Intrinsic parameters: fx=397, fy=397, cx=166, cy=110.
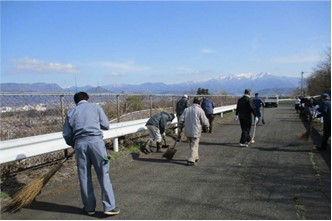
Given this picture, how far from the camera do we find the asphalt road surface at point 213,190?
6062mm

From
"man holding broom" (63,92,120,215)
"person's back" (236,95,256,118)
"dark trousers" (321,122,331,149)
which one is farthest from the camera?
"person's back" (236,95,256,118)

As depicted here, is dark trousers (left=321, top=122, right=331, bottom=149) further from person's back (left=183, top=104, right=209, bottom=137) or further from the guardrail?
the guardrail

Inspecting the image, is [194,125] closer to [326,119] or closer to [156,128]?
[156,128]

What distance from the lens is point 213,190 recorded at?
7367 mm

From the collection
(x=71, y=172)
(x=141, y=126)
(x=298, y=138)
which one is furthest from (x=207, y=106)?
(x=71, y=172)

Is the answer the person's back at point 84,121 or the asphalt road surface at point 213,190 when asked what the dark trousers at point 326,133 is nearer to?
the asphalt road surface at point 213,190

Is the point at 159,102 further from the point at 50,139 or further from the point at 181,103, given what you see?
the point at 50,139

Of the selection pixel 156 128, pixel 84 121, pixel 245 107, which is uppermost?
pixel 84 121

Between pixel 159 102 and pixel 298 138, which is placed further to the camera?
pixel 159 102

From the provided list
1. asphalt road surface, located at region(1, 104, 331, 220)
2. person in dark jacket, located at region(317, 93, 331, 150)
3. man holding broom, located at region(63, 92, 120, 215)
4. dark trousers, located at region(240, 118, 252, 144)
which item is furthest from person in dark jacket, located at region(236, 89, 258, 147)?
man holding broom, located at region(63, 92, 120, 215)

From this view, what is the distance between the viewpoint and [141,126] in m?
12.8

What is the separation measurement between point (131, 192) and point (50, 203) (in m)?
1.46

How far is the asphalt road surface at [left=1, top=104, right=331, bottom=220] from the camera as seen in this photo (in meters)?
6.06

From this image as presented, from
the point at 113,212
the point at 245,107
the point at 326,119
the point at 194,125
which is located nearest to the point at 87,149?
the point at 113,212
